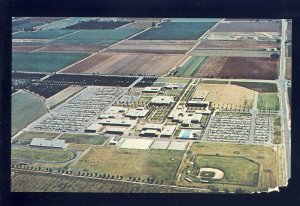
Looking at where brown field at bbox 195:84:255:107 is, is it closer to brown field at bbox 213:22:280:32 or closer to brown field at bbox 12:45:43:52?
brown field at bbox 213:22:280:32

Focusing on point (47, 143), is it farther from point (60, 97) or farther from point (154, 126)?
point (154, 126)

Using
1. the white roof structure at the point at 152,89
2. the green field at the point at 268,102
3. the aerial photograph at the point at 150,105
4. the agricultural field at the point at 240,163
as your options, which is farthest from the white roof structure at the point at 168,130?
the green field at the point at 268,102

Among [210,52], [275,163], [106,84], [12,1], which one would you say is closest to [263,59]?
[210,52]

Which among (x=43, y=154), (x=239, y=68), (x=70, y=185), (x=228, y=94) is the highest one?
(x=239, y=68)

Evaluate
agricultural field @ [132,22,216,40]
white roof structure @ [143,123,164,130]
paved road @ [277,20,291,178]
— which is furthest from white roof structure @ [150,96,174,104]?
paved road @ [277,20,291,178]

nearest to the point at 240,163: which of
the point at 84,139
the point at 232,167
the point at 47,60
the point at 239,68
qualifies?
the point at 232,167
